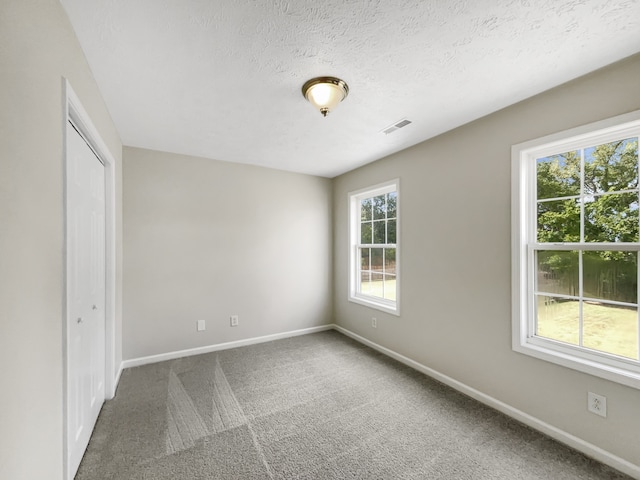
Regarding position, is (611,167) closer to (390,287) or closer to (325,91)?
(325,91)

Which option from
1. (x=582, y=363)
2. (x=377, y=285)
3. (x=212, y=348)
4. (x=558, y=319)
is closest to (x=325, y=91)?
(x=558, y=319)

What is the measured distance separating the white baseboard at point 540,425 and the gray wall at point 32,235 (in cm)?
281

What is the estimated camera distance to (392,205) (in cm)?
355

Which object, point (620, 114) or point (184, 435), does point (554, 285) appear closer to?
point (620, 114)

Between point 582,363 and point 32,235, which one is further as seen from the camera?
point 582,363

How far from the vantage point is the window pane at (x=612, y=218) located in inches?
67.5

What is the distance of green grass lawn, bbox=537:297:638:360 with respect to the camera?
5.68ft

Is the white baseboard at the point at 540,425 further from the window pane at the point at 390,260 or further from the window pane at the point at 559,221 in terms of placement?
the window pane at the point at 559,221

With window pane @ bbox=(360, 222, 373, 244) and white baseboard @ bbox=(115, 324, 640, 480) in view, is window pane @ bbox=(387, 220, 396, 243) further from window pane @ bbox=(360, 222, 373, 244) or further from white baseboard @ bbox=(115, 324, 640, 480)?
white baseboard @ bbox=(115, 324, 640, 480)

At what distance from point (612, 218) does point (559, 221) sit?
0.28m

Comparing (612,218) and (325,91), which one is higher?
(325,91)

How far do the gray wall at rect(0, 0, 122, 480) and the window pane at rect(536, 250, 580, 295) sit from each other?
117 inches

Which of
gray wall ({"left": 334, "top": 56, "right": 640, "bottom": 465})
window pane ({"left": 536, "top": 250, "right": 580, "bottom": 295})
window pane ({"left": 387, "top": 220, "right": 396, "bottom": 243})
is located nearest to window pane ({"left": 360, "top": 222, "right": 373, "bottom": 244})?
window pane ({"left": 387, "top": 220, "right": 396, "bottom": 243})

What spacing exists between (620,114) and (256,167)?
3.47 metres
